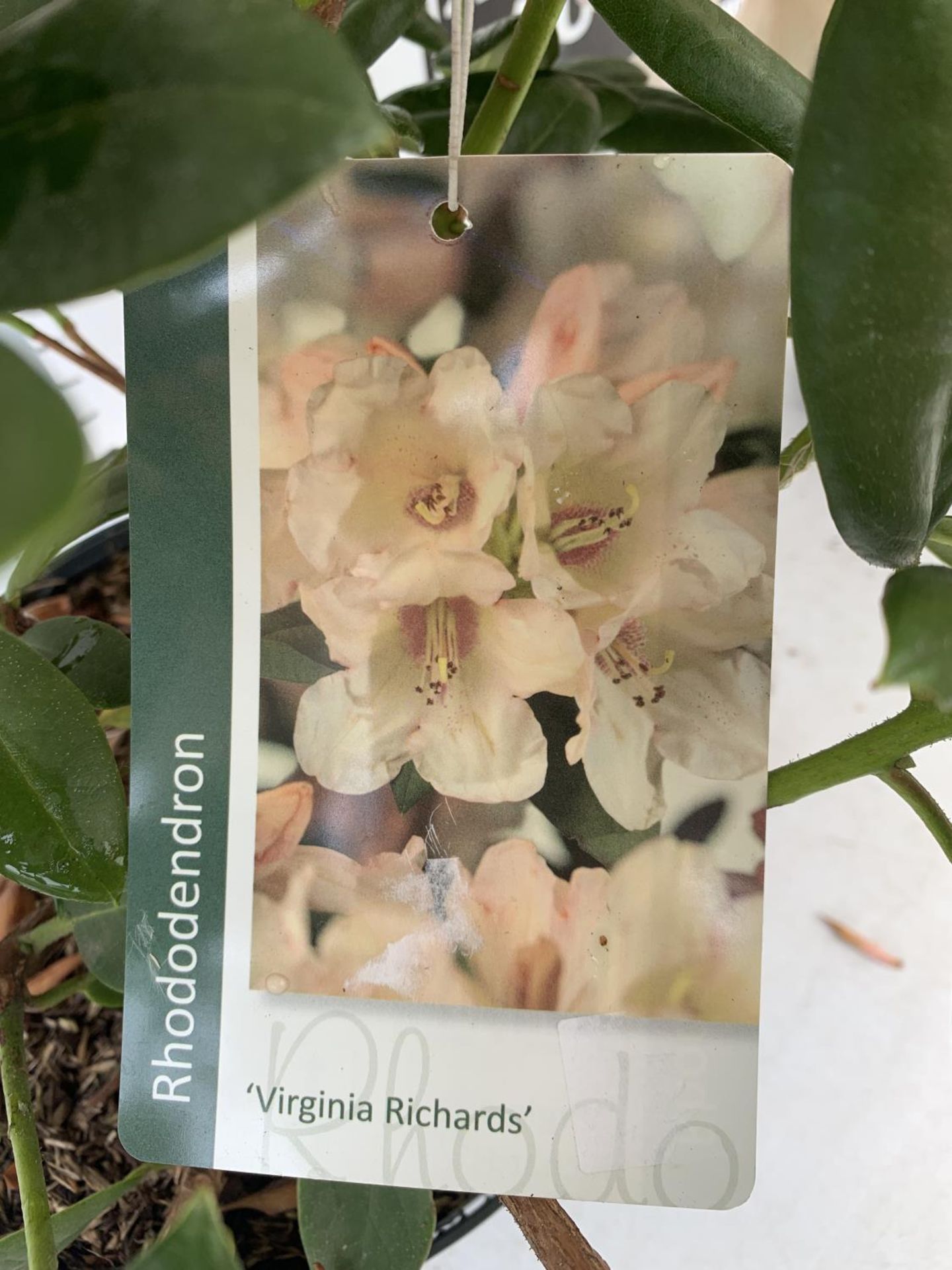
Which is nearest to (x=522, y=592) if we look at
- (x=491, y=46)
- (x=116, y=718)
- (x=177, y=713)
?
(x=177, y=713)

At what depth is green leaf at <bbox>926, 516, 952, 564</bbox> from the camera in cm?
41

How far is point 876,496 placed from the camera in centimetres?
28

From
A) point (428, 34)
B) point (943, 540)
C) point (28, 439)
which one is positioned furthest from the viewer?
point (428, 34)

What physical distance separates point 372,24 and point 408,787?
1.26ft

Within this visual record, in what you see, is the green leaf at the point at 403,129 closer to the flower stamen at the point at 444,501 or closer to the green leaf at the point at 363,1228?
the flower stamen at the point at 444,501

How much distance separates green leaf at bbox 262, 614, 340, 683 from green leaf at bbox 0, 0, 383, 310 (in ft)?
0.62

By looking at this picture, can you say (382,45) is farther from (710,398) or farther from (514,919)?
(514,919)

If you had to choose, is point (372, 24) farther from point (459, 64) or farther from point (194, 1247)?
point (194, 1247)

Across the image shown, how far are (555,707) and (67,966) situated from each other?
469 millimetres

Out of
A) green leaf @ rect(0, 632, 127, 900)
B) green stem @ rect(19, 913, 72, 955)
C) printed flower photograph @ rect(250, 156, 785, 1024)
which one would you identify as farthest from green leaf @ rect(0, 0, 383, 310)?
green stem @ rect(19, 913, 72, 955)

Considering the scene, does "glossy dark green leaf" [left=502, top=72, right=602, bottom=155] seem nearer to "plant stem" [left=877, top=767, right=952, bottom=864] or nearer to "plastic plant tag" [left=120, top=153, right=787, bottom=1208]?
"plastic plant tag" [left=120, top=153, right=787, bottom=1208]

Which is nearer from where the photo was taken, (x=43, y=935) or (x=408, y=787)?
(x=408, y=787)

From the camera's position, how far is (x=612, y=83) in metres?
0.66

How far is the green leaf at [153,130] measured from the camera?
0.18 metres
